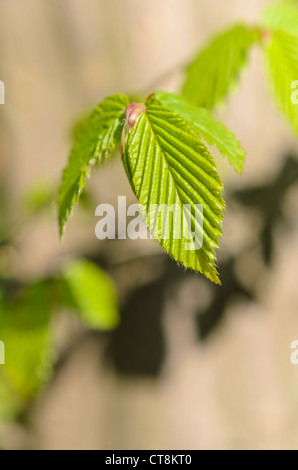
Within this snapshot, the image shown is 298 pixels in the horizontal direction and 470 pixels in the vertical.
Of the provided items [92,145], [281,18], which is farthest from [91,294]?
[281,18]

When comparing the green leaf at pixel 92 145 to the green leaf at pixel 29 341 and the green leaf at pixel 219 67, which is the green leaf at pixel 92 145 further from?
the green leaf at pixel 29 341

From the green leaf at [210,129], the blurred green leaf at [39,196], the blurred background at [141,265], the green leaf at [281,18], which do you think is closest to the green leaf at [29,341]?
the blurred background at [141,265]

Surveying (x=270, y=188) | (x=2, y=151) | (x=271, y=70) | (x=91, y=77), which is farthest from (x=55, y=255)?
(x=271, y=70)

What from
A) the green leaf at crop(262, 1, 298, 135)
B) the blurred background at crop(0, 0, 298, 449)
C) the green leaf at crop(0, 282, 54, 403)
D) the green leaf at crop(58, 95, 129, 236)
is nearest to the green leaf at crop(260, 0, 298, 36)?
the green leaf at crop(262, 1, 298, 135)

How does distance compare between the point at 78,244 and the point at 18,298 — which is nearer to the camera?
the point at 18,298

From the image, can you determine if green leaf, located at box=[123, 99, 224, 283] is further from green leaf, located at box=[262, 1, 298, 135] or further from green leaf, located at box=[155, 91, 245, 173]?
green leaf, located at box=[262, 1, 298, 135]

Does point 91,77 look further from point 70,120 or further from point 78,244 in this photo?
point 78,244
